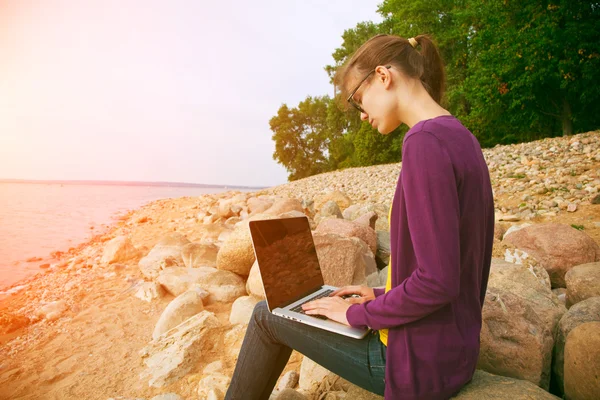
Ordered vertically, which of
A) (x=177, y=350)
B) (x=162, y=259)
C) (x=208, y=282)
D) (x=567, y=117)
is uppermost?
(x=567, y=117)

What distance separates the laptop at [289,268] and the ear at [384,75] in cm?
98

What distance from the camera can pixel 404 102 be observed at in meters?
1.47

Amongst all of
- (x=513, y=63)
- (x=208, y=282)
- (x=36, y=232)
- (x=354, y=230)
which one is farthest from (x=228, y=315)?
(x=513, y=63)

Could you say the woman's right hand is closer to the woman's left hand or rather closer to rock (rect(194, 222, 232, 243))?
the woman's left hand

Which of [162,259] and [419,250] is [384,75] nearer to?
[419,250]

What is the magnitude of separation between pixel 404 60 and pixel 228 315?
3.56m

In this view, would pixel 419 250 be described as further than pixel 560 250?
No

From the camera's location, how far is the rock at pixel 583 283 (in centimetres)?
292

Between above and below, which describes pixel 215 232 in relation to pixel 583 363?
above

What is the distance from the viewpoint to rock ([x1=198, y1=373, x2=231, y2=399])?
8.63 feet

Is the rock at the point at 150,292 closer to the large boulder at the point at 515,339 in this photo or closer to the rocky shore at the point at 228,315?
the rocky shore at the point at 228,315

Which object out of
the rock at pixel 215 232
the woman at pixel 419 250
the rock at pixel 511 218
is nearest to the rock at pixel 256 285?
the woman at pixel 419 250

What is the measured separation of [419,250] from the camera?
1.19m

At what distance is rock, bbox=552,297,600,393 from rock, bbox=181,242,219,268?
453 centimetres
